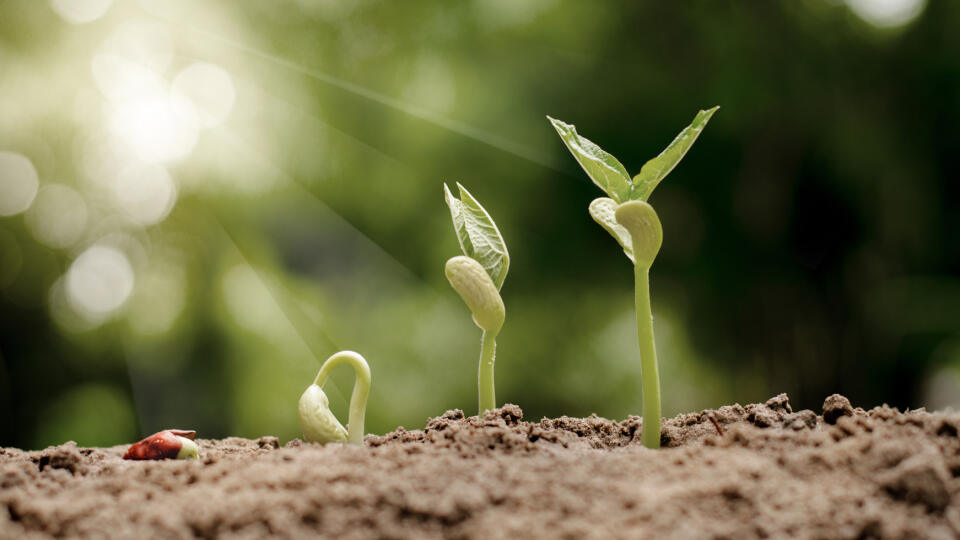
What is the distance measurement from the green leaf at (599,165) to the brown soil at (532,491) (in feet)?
0.82

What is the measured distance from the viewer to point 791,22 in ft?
6.65

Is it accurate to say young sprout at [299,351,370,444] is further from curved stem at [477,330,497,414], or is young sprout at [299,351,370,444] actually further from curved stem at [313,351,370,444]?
curved stem at [477,330,497,414]

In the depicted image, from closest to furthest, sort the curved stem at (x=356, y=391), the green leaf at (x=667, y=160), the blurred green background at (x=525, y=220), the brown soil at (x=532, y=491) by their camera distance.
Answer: the brown soil at (x=532, y=491) → the green leaf at (x=667, y=160) → the curved stem at (x=356, y=391) → the blurred green background at (x=525, y=220)

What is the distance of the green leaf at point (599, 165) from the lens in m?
0.68

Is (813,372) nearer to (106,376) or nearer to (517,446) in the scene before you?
(517,446)

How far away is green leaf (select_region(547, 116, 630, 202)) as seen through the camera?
2.22ft

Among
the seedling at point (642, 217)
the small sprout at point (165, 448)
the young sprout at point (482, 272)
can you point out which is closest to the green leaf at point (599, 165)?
the seedling at point (642, 217)

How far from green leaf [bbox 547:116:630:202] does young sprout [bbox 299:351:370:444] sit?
311mm

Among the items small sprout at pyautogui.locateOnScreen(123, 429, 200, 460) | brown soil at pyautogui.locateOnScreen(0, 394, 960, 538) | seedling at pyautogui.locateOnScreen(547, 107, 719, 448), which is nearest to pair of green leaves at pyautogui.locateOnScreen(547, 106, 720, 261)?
seedling at pyautogui.locateOnScreen(547, 107, 719, 448)

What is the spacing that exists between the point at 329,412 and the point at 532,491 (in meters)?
0.34

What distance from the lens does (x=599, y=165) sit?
0.68m

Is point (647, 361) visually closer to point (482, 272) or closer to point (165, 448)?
point (482, 272)

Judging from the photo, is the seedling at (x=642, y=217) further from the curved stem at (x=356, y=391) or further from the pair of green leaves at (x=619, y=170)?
the curved stem at (x=356, y=391)

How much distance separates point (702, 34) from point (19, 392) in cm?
207
